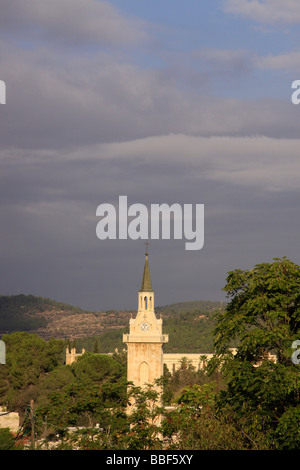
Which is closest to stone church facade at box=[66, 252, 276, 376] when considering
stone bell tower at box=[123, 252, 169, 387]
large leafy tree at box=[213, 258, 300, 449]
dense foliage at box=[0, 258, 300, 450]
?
stone bell tower at box=[123, 252, 169, 387]

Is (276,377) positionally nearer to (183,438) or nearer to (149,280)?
(183,438)

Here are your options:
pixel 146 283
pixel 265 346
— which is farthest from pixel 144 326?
pixel 265 346

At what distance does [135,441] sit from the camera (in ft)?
111

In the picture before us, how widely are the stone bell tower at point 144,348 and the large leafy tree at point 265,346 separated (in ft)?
109

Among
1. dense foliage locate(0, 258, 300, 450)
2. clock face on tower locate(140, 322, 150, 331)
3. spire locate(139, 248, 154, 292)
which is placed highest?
spire locate(139, 248, 154, 292)

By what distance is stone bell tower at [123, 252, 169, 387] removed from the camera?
223 feet

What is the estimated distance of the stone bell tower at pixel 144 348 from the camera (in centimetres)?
6806

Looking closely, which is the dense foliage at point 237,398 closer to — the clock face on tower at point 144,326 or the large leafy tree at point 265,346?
the large leafy tree at point 265,346

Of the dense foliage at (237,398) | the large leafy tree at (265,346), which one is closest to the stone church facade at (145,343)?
the dense foliage at (237,398)

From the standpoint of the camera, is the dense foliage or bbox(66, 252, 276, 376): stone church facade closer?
the dense foliage

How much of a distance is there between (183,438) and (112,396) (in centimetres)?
695

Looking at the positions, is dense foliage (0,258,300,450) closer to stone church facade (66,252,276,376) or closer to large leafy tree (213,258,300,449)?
large leafy tree (213,258,300,449)

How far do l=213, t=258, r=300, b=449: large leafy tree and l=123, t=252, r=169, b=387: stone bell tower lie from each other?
33143mm
